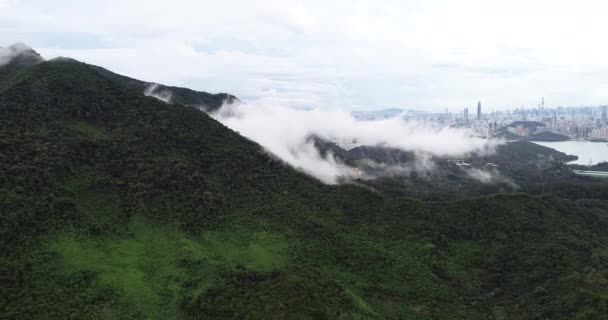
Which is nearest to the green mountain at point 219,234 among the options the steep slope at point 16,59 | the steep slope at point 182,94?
the steep slope at point 16,59

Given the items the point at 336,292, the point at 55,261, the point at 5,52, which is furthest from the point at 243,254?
the point at 5,52

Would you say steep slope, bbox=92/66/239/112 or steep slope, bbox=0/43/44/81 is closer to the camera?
steep slope, bbox=0/43/44/81

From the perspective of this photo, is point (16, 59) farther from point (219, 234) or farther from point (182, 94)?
point (219, 234)

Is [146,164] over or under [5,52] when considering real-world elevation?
under

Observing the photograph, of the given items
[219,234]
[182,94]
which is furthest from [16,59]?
Result: [219,234]

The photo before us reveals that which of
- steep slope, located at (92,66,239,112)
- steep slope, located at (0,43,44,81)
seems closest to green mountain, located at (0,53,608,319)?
steep slope, located at (0,43,44,81)

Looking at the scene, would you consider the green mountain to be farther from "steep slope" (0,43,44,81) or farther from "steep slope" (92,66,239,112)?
"steep slope" (92,66,239,112)

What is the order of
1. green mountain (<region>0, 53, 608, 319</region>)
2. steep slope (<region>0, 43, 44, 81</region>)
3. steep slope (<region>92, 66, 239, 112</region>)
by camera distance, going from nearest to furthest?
1. green mountain (<region>0, 53, 608, 319</region>)
2. steep slope (<region>0, 43, 44, 81</region>)
3. steep slope (<region>92, 66, 239, 112</region>)

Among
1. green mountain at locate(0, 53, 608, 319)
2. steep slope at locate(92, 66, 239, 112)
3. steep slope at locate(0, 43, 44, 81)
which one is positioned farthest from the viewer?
steep slope at locate(92, 66, 239, 112)

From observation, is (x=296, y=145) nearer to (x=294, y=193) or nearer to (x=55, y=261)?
(x=294, y=193)
